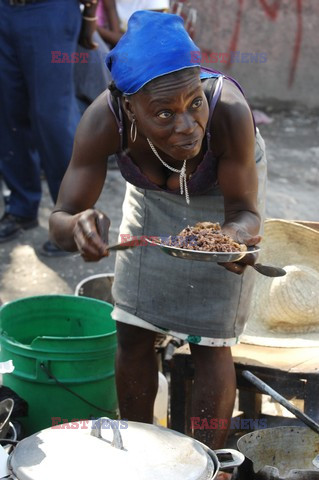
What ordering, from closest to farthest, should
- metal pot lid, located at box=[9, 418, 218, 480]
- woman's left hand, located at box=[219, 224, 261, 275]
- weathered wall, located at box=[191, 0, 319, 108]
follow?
metal pot lid, located at box=[9, 418, 218, 480]
woman's left hand, located at box=[219, 224, 261, 275]
weathered wall, located at box=[191, 0, 319, 108]

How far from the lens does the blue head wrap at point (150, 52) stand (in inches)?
97.9

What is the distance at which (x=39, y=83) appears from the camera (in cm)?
489

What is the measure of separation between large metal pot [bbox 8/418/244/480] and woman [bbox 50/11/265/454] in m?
0.51

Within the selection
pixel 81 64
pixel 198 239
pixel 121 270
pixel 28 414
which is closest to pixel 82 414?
pixel 28 414

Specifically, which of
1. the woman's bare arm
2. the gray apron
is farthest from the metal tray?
the gray apron

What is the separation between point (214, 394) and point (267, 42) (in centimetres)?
623

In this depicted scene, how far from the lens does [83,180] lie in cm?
284

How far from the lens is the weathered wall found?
27.6ft

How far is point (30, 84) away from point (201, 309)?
246cm

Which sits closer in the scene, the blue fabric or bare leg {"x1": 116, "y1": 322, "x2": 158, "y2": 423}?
bare leg {"x1": 116, "y1": 322, "x2": 158, "y2": 423}

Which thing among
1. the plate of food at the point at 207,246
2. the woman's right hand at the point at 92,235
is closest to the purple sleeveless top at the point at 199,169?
the plate of food at the point at 207,246

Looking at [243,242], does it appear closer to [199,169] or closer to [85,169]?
[199,169]

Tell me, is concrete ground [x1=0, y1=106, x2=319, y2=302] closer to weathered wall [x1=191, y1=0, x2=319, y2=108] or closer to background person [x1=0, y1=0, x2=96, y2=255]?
background person [x1=0, y1=0, x2=96, y2=255]

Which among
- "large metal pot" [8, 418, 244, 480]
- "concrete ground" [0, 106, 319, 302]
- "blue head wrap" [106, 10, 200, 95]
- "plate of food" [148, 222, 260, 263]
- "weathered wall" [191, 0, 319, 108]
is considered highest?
"blue head wrap" [106, 10, 200, 95]
